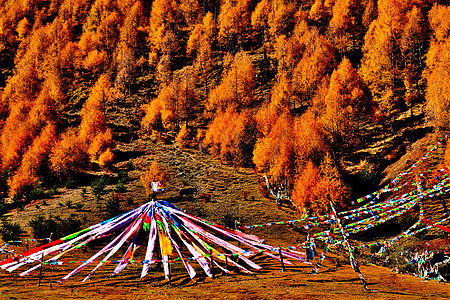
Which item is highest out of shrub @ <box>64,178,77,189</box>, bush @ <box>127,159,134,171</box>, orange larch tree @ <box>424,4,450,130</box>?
orange larch tree @ <box>424,4,450,130</box>

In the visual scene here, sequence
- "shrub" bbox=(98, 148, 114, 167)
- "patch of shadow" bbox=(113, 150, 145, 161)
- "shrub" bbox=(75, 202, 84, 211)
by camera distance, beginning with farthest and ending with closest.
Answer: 1. "patch of shadow" bbox=(113, 150, 145, 161)
2. "shrub" bbox=(98, 148, 114, 167)
3. "shrub" bbox=(75, 202, 84, 211)

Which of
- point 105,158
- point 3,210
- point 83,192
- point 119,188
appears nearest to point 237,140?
point 119,188

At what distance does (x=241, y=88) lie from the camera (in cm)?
5628

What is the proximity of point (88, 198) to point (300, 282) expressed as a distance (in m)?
29.2

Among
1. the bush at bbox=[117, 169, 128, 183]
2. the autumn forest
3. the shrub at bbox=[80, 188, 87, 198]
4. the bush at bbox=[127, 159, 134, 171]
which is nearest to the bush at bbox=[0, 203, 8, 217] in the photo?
the autumn forest

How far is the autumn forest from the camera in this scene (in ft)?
123

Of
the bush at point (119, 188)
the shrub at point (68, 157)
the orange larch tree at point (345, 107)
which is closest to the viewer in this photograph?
the bush at point (119, 188)

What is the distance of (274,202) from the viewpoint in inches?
1282

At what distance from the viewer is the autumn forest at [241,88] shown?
37625mm

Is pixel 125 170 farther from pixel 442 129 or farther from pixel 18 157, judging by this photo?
pixel 442 129

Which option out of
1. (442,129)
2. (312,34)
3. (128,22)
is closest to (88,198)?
(442,129)

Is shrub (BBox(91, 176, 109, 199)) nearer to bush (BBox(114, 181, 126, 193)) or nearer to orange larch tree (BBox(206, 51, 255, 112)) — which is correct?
bush (BBox(114, 181, 126, 193))

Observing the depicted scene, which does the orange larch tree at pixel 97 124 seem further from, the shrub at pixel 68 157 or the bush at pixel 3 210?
the bush at pixel 3 210

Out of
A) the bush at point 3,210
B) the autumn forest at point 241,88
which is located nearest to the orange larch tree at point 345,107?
the autumn forest at point 241,88
